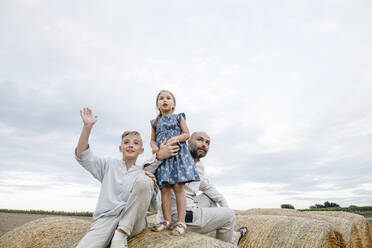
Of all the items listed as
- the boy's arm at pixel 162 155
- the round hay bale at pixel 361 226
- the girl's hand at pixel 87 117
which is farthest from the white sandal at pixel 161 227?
the round hay bale at pixel 361 226

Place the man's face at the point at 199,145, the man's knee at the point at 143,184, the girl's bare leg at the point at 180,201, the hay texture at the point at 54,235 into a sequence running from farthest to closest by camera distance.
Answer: the man's face at the point at 199,145, the girl's bare leg at the point at 180,201, the hay texture at the point at 54,235, the man's knee at the point at 143,184

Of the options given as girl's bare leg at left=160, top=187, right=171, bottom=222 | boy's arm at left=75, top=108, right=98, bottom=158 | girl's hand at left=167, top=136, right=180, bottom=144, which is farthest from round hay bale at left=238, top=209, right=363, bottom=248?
boy's arm at left=75, top=108, right=98, bottom=158

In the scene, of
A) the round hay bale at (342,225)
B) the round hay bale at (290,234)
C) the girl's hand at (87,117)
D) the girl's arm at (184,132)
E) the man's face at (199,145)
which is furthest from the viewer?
the round hay bale at (342,225)

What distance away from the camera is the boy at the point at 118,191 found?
3395mm

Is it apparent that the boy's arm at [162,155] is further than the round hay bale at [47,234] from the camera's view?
No

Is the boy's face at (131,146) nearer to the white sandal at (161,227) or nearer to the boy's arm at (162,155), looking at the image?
the boy's arm at (162,155)

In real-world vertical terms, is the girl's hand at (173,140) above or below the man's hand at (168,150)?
above

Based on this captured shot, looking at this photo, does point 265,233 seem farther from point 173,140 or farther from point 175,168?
point 173,140

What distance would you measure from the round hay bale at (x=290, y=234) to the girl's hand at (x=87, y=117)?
2.99 meters

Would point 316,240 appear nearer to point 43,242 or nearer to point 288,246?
point 288,246

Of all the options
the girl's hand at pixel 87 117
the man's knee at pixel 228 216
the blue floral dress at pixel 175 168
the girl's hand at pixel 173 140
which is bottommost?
the man's knee at pixel 228 216

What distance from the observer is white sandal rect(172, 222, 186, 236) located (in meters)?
3.63

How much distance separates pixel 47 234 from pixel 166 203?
2417 mm

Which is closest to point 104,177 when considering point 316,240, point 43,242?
point 43,242
